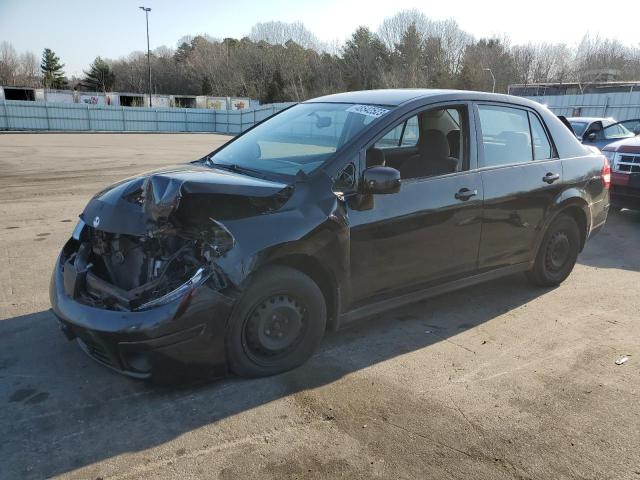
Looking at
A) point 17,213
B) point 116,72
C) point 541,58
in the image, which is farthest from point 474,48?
point 17,213

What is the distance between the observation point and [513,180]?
4.59 metres

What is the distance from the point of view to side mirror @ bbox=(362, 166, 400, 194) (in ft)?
11.5

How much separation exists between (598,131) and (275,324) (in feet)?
37.1

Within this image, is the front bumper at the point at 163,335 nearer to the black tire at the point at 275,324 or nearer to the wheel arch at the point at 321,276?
the black tire at the point at 275,324

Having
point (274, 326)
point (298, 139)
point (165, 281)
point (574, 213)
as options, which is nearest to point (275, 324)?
point (274, 326)

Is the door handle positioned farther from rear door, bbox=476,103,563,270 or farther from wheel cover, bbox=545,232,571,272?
wheel cover, bbox=545,232,571,272

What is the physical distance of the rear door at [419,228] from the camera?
370 cm

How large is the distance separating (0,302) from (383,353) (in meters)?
3.36

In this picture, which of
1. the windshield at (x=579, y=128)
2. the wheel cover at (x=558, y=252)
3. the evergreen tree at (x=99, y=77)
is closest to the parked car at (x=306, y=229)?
A: the wheel cover at (x=558, y=252)

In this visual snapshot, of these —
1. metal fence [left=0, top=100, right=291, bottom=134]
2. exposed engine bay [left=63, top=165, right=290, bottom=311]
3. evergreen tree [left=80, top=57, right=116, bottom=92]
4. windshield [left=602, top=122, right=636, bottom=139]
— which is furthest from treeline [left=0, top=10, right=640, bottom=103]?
exposed engine bay [left=63, top=165, right=290, bottom=311]

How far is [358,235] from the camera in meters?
3.61

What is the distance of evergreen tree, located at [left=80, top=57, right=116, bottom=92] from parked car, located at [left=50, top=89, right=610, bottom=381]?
8981 cm

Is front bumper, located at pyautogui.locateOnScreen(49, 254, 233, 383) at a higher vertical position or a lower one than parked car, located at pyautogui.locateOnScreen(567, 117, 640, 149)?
lower

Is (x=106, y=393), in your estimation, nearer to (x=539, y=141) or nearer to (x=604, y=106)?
(x=539, y=141)
